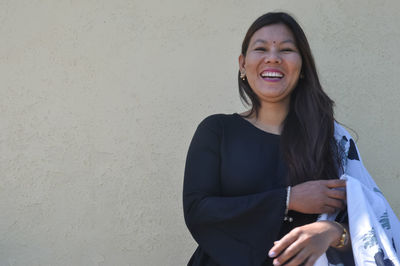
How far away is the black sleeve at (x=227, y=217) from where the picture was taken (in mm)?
2170

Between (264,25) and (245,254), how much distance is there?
108 cm

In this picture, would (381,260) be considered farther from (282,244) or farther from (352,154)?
(352,154)

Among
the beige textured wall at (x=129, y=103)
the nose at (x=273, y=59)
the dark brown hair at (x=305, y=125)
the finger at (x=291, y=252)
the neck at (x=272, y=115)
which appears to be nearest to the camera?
the finger at (x=291, y=252)

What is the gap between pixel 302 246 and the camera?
1966 mm

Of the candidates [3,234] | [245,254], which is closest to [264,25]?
[245,254]

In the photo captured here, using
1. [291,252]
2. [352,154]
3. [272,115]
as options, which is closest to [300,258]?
[291,252]

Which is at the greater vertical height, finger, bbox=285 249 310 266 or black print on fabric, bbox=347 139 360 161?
black print on fabric, bbox=347 139 360 161

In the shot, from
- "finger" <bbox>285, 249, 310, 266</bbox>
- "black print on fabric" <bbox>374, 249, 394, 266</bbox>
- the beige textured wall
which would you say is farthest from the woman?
the beige textured wall

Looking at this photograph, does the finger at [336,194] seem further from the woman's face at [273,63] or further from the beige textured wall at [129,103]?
the beige textured wall at [129,103]

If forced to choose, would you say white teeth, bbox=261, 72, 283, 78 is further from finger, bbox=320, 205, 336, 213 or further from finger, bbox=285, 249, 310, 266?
finger, bbox=285, 249, 310, 266

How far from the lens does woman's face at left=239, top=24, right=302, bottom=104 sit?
2.50 metres

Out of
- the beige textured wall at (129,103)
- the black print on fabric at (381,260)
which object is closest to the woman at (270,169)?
the black print on fabric at (381,260)

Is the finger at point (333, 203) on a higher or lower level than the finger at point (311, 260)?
higher

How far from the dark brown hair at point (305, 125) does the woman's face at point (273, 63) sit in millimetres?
46
